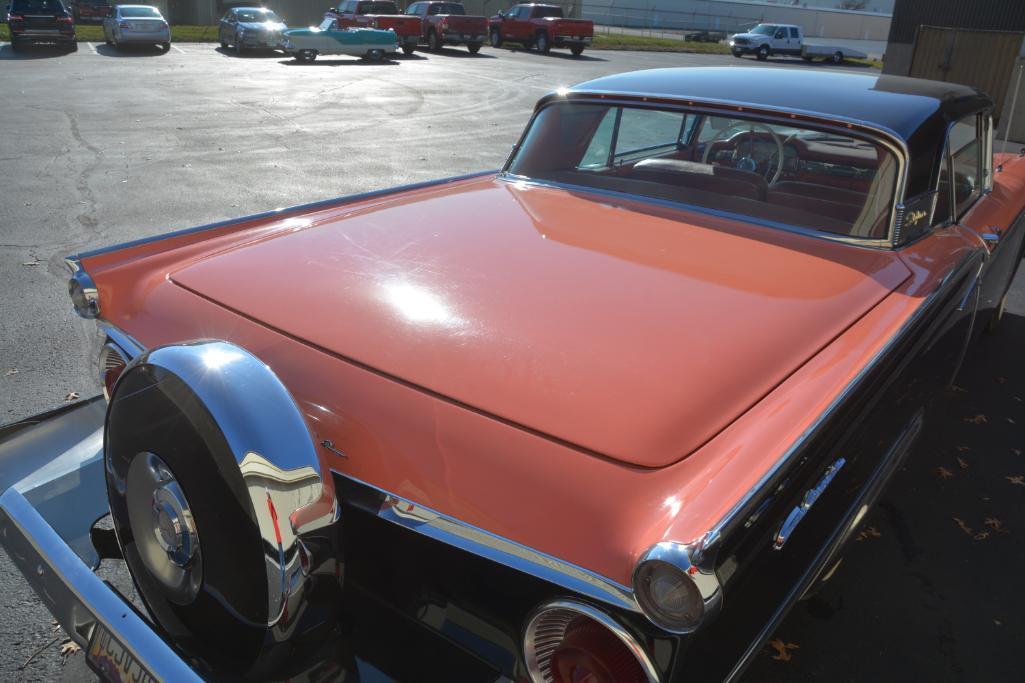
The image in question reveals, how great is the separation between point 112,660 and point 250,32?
24.3 m

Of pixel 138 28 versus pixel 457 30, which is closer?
pixel 138 28

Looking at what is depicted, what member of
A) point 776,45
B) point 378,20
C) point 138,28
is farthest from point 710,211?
point 776,45

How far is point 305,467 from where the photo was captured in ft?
4.83

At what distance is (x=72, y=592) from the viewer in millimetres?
→ 1714

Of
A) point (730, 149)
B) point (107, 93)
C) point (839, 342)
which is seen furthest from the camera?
point (107, 93)

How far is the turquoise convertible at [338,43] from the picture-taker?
67.8ft

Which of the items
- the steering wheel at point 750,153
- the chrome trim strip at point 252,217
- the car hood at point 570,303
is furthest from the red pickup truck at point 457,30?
the car hood at point 570,303

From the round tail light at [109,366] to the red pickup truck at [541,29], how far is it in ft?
86.2

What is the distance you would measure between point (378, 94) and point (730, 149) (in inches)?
510

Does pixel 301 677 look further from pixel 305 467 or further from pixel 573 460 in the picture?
pixel 573 460

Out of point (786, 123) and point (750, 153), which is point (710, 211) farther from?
point (750, 153)

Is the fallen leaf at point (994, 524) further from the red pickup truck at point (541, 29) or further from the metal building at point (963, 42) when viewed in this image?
the red pickup truck at point (541, 29)

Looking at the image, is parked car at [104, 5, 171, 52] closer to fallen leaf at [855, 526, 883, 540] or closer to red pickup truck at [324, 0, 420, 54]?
red pickup truck at [324, 0, 420, 54]

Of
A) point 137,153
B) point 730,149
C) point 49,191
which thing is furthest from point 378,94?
point 730,149
